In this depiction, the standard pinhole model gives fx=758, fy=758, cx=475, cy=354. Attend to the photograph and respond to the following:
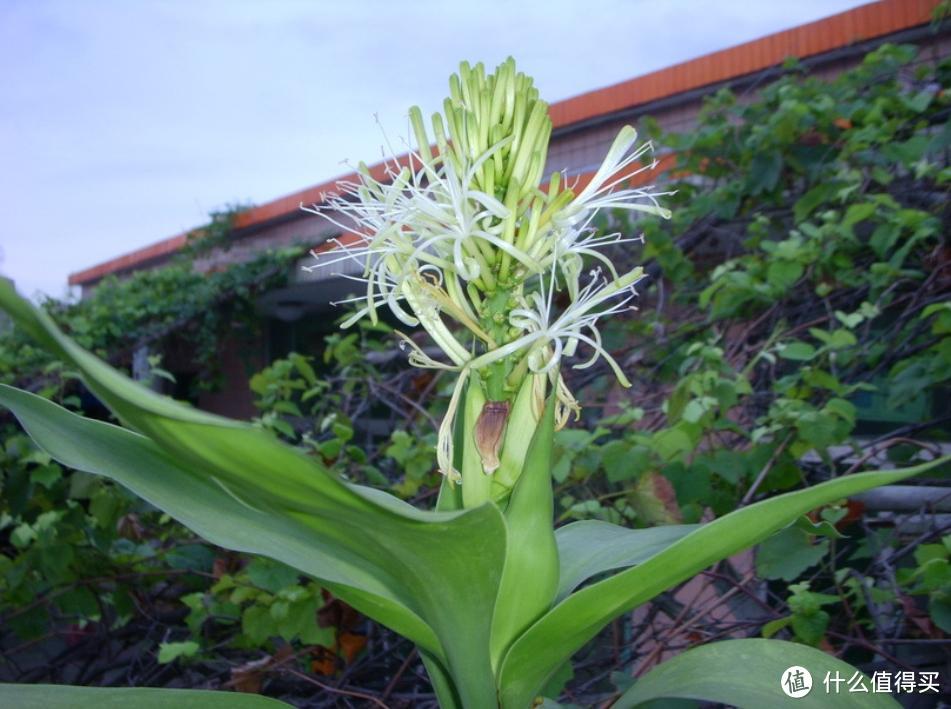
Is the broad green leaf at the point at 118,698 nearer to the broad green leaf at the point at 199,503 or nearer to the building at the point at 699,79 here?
the broad green leaf at the point at 199,503

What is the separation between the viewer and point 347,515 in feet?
1.26

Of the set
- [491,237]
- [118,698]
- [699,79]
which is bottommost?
[118,698]

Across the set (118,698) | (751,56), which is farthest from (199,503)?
(751,56)

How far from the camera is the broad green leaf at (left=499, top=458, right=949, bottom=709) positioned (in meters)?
0.44

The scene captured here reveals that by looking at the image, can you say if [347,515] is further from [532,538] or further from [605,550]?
[605,550]

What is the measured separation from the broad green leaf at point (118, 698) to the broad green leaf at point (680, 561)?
19cm

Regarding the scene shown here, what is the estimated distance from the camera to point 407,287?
59cm

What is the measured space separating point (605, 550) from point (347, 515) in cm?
27

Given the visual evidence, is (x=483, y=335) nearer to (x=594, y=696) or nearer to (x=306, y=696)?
(x=594, y=696)

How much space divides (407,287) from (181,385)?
5.53 m

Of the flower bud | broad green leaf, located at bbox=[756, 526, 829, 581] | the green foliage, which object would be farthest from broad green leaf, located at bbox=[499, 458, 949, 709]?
broad green leaf, located at bbox=[756, 526, 829, 581]

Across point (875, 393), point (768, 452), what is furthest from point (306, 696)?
point (875, 393)

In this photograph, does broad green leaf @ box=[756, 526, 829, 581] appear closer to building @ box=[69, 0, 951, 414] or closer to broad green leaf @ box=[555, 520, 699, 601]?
broad green leaf @ box=[555, 520, 699, 601]

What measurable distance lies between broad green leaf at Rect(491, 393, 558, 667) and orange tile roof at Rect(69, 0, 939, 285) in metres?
2.06
